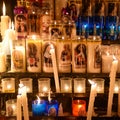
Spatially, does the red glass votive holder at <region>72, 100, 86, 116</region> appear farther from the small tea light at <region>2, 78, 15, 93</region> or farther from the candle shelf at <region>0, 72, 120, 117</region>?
the small tea light at <region>2, 78, 15, 93</region>

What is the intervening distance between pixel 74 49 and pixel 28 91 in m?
0.32

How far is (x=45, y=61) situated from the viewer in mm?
1522

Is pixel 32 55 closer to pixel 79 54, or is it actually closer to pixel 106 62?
pixel 79 54

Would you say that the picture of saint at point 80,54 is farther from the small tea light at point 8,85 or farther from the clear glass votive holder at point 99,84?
the small tea light at point 8,85

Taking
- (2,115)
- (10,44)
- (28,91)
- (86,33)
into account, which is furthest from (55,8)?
(2,115)

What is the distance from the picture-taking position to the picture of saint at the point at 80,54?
149cm

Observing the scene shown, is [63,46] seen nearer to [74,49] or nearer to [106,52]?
[74,49]

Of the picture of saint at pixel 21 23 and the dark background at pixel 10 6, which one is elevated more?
the dark background at pixel 10 6

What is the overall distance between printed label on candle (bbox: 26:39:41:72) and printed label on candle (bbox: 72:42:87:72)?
0.18 meters

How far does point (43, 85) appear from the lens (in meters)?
1.55

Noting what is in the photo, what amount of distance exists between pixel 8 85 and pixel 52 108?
26cm

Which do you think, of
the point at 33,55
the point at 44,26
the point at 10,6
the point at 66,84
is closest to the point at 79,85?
the point at 66,84

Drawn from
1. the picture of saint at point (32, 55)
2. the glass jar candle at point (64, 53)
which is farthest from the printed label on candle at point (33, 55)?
the glass jar candle at point (64, 53)

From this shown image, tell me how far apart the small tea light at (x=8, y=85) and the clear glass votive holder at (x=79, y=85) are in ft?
1.06
